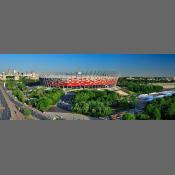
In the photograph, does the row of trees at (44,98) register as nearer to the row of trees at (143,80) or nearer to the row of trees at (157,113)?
the row of trees at (143,80)

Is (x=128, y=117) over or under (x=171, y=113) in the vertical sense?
under

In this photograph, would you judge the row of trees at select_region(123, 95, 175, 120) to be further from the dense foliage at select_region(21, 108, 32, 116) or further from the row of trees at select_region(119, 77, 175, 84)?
the dense foliage at select_region(21, 108, 32, 116)

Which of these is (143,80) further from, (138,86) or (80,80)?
(80,80)

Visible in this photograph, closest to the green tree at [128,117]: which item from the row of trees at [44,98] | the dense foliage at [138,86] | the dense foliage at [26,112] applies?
the dense foliage at [138,86]

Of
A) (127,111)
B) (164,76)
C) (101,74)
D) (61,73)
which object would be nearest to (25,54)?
(61,73)

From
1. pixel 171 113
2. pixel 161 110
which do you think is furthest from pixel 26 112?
pixel 171 113

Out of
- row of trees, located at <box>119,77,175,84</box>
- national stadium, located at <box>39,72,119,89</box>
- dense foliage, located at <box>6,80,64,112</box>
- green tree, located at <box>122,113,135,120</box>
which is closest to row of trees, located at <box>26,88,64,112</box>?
dense foliage, located at <box>6,80,64,112</box>

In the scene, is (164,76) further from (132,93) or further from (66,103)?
(66,103)
